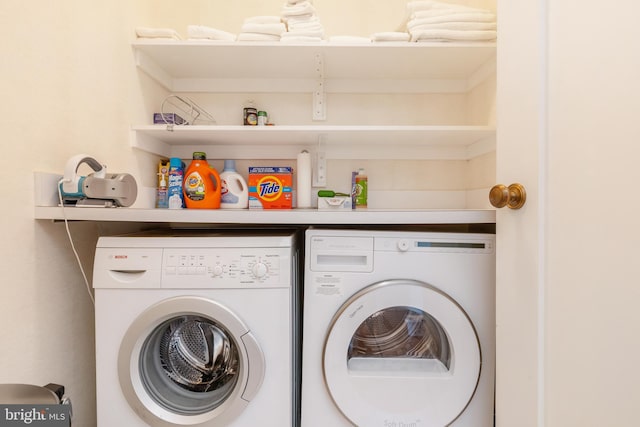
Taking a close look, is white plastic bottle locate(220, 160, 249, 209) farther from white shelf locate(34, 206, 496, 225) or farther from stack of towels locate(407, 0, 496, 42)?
stack of towels locate(407, 0, 496, 42)

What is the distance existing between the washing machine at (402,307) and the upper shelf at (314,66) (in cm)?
92

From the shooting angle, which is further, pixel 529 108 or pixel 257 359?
pixel 257 359

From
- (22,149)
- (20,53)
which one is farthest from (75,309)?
(20,53)

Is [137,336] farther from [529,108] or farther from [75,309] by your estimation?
[529,108]

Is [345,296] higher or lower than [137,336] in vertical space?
higher

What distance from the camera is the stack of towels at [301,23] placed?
1.50m

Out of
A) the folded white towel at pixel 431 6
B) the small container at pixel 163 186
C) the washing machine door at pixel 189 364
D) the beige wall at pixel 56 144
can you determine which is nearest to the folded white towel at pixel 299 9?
the folded white towel at pixel 431 6

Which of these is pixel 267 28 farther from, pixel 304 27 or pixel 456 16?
pixel 456 16

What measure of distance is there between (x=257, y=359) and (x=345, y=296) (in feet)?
1.18

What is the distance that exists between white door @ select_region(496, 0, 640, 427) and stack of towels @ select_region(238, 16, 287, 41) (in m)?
0.94

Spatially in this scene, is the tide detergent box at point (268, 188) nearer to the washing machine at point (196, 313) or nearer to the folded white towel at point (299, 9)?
the washing machine at point (196, 313)

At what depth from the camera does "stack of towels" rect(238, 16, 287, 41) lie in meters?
1.50

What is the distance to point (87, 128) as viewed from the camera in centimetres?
126

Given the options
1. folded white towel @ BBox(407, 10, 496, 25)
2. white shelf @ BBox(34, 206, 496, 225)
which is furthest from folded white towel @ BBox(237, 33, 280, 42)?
white shelf @ BBox(34, 206, 496, 225)
